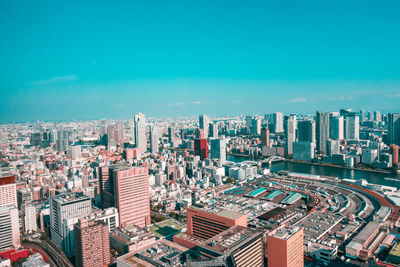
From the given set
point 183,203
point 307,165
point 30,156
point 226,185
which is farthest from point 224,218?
point 30,156

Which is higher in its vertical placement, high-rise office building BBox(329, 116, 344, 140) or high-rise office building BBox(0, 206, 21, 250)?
high-rise office building BBox(329, 116, 344, 140)

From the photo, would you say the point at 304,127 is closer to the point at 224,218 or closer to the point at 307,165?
the point at 307,165

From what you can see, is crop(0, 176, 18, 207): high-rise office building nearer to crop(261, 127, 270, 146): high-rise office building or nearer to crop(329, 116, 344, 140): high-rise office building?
crop(261, 127, 270, 146): high-rise office building

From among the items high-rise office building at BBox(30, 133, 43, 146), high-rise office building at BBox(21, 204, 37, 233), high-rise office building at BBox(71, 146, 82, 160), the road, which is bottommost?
the road

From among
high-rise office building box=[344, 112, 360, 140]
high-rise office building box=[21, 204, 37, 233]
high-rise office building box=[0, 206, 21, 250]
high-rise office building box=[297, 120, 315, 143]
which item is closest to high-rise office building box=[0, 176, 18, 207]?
high-rise office building box=[21, 204, 37, 233]

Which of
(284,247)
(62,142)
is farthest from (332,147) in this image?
(62,142)
